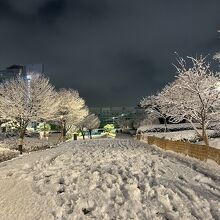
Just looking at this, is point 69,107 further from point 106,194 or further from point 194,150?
point 106,194

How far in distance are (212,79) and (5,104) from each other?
108 ft

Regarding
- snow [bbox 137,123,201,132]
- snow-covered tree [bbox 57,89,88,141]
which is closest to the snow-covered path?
snow [bbox 137,123,201,132]

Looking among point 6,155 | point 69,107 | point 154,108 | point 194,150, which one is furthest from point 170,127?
point 194,150

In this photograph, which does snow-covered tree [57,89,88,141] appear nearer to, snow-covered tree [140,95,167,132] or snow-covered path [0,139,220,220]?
snow-covered tree [140,95,167,132]

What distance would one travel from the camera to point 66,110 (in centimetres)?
9062

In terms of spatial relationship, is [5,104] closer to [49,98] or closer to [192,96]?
[49,98]

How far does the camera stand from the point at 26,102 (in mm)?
59406

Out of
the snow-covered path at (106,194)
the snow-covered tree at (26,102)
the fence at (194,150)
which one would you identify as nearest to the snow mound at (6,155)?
the snow-covered tree at (26,102)

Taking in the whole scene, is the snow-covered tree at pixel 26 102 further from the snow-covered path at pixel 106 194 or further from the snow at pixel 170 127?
the snow-covered path at pixel 106 194

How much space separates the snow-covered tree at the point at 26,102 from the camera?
185 feet

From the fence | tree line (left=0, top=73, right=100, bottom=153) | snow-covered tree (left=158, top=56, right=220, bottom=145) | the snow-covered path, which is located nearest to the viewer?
the snow-covered path

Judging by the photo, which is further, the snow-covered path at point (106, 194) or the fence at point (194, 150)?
the fence at point (194, 150)

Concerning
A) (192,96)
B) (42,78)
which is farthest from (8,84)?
(192,96)

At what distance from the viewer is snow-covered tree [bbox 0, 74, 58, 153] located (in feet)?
185
